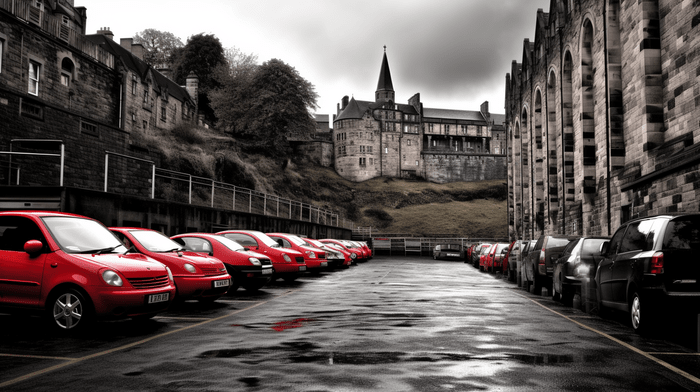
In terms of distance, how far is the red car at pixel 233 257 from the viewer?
14.3m

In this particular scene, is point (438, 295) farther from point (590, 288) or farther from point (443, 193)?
point (443, 193)

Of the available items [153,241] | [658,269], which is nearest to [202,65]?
[153,241]

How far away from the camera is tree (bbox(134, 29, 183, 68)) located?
247 ft

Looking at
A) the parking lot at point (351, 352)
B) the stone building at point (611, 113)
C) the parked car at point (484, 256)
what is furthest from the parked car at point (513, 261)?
A: the parking lot at point (351, 352)

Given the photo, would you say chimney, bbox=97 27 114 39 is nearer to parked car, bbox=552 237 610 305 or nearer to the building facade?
the building facade

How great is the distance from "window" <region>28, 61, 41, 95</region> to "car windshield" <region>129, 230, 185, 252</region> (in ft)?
68.8

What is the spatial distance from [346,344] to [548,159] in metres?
32.8

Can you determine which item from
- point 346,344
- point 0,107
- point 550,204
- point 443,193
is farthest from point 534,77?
point 443,193

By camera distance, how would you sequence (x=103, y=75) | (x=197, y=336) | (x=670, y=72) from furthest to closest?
(x=103, y=75) < (x=670, y=72) < (x=197, y=336)

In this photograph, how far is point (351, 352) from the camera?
656 centimetres

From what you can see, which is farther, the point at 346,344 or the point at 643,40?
the point at 643,40

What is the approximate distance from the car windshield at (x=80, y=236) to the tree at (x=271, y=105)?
185 ft

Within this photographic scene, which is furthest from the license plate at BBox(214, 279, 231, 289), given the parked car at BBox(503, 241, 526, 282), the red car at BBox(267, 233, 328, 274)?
the parked car at BBox(503, 241, 526, 282)

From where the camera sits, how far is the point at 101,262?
8.18 meters
